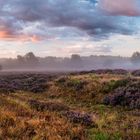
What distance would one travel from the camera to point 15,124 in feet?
47.8

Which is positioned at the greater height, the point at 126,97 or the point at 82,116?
the point at 82,116

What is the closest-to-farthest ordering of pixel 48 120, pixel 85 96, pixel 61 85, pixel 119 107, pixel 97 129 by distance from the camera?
pixel 97 129
pixel 48 120
pixel 119 107
pixel 85 96
pixel 61 85

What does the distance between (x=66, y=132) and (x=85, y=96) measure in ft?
56.0

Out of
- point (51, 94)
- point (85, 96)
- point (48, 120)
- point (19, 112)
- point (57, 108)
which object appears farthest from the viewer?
point (51, 94)

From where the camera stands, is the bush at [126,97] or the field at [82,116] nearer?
the field at [82,116]

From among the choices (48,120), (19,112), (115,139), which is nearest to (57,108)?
(19,112)

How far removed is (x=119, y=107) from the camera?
2512cm

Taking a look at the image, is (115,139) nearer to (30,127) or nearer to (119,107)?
(30,127)

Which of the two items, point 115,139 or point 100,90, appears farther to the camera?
point 100,90

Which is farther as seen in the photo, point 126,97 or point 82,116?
point 126,97

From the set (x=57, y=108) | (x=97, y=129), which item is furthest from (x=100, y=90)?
(x=97, y=129)

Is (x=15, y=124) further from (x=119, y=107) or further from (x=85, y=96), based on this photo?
(x=85, y=96)

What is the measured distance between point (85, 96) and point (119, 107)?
590cm

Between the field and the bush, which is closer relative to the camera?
the field
